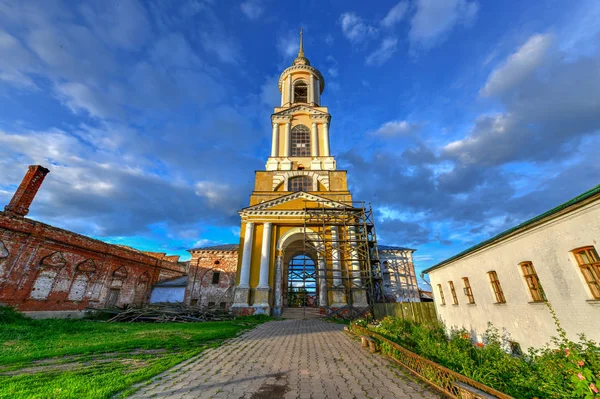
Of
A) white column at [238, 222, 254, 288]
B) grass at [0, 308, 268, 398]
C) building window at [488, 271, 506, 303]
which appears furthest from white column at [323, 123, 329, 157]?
grass at [0, 308, 268, 398]

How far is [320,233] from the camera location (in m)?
21.2

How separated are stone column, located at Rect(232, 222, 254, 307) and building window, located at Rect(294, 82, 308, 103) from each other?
65.3 ft

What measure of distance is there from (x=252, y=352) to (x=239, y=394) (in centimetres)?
327

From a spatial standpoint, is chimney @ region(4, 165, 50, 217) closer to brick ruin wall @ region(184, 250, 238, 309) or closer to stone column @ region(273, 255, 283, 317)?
brick ruin wall @ region(184, 250, 238, 309)

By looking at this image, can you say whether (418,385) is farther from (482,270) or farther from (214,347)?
(482,270)

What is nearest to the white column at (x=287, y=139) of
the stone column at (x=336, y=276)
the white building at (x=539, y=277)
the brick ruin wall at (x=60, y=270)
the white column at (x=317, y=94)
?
the white column at (x=317, y=94)

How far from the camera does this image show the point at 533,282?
743 cm

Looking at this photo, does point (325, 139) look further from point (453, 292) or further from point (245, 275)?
point (453, 292)

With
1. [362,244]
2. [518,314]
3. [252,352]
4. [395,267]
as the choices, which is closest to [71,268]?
[252,352]

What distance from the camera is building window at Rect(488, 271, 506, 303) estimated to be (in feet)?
28.5

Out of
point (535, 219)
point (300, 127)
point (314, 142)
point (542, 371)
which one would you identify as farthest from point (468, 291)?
point (300, 127)

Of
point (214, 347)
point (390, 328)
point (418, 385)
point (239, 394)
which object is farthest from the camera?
point (390, 328)

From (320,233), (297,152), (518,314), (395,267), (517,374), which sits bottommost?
(517,374)

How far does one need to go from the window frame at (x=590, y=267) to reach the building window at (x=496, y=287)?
3.03 meters
